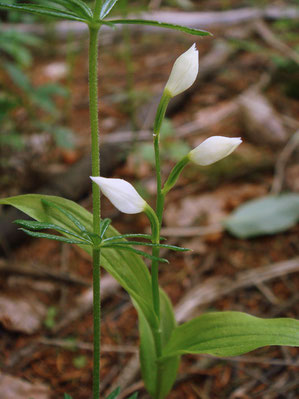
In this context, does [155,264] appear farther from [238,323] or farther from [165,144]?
[165,144]

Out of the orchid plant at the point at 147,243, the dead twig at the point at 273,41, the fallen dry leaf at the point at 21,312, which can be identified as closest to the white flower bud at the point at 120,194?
the orchid plant at the point at 147,243

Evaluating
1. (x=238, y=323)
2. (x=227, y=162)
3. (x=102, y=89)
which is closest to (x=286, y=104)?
(x=227, y=162)

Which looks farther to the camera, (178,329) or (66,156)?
(66,156)

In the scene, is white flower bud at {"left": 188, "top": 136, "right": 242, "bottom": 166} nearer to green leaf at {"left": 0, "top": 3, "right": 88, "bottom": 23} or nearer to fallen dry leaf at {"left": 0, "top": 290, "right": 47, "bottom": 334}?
green leaf at {"left": 0, "top": 3, "right": 88, "bottom": 23}

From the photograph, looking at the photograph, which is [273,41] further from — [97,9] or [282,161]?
[97,9]

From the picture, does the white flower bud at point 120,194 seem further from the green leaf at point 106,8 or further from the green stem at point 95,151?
the green leaf at point 106,8
